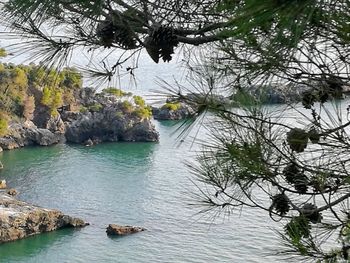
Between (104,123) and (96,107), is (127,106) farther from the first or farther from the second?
(96,107)

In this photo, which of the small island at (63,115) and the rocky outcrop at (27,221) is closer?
the rocky outcrop at (27,221)

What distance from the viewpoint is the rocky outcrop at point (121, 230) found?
1319 centimetres

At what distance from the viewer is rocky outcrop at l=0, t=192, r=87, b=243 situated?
43.7ft

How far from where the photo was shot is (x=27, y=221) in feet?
45.2

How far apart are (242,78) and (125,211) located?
13.6 metres

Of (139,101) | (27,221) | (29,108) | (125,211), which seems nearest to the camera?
(27,221)

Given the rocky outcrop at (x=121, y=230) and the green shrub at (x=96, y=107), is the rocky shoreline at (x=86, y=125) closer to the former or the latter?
the green shrub at (x=96, y=107)

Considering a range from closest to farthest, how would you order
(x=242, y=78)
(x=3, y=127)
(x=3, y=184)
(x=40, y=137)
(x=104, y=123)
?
(x=242, y=78), (x=3, y=184), (x=3, y=127), (x=40, y=137), (x=104, y=123)

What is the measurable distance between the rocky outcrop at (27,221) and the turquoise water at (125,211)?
0.69 ft

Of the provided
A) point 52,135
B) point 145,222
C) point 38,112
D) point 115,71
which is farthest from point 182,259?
point 38,112

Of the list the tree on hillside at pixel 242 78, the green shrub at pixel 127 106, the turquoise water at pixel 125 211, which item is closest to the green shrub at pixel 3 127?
the turquoise water at pixel 125 211

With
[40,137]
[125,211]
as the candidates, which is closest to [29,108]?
[40,137]

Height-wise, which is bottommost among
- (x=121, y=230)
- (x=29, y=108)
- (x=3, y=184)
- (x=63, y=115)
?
(x=121, y=230)

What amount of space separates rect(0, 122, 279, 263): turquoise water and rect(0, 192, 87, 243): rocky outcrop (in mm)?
212
